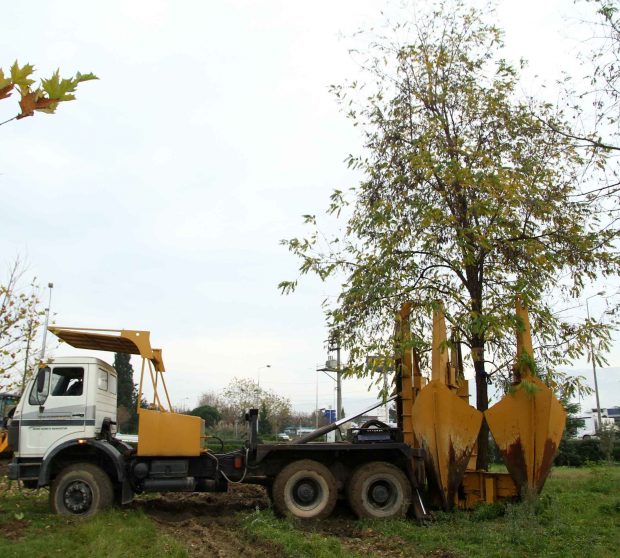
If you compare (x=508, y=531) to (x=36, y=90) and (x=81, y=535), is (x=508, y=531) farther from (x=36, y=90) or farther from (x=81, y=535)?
(x=36, y=90)

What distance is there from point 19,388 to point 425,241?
37.0 feet

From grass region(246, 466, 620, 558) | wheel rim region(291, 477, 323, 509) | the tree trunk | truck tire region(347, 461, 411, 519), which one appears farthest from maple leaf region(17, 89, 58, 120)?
the tree trunk

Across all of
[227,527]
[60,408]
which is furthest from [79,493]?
[227,527]

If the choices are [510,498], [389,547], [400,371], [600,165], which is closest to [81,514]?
[389,547]

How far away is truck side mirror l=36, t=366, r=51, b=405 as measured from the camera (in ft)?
37.1

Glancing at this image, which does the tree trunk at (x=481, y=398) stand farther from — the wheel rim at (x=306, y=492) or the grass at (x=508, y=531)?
the wheel rim at (x=306, y=492)

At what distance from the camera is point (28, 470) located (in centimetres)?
1100

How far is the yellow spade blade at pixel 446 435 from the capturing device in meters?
11.1

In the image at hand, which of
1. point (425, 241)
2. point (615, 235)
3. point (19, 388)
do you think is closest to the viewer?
point (615, 235)

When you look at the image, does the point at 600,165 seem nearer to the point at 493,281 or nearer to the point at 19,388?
the point at 493,281

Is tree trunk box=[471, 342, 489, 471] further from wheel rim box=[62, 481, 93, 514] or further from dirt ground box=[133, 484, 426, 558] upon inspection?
wheel rim box=[62, 481, 93, 514]

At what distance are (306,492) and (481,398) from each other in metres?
5.09

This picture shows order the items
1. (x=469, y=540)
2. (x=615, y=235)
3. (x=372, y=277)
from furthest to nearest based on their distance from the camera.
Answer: (x=372, y=277)
(x=615, y=235)
(x=469, y=540)

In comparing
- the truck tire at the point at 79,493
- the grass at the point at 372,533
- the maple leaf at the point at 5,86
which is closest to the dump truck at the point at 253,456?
the truck tire at the point at 79,493
